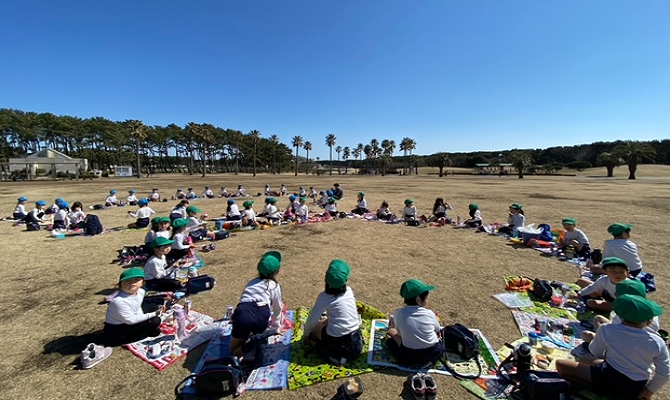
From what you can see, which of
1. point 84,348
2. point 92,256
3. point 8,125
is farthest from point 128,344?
point 8,125

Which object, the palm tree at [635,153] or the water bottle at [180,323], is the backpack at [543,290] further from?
the palm tree at [635,153]

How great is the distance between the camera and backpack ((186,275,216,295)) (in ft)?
19.8

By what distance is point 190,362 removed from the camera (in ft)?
13.0

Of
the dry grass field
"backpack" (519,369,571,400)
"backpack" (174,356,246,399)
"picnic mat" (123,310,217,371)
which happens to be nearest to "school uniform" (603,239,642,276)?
the dry grass field

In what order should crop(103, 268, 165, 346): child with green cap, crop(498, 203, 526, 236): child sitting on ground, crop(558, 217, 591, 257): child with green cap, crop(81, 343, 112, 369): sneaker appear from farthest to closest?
crop(498, 203, 526, 236): child sitting on ground < crop(558, 217, 591, 257): child with green cap < crop(103, 268, 165, 346): child with green cap < crop(81, 343, 112, 369): sneaker

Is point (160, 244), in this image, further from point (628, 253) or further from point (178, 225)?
point (628, 253)

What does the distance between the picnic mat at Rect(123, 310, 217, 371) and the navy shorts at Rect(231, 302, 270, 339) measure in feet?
3.23

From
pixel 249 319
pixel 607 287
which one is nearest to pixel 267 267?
pixel 249 319

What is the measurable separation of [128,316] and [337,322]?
3.04 m

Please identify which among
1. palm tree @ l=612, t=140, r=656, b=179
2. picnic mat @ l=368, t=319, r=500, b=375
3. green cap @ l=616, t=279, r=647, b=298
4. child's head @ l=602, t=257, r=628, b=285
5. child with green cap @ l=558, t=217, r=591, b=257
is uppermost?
palm tree @ l=612, t=140, r=656, b=179

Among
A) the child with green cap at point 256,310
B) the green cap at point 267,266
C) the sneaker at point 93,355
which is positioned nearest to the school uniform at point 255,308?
the child with green cap at point 256,310

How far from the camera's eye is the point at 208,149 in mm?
91188

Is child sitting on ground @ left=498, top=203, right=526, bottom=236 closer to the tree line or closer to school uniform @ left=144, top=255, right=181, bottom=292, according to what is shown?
school uniform @ left=144, top=255, right=181, bottom=292

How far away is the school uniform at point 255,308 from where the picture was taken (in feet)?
12.6
